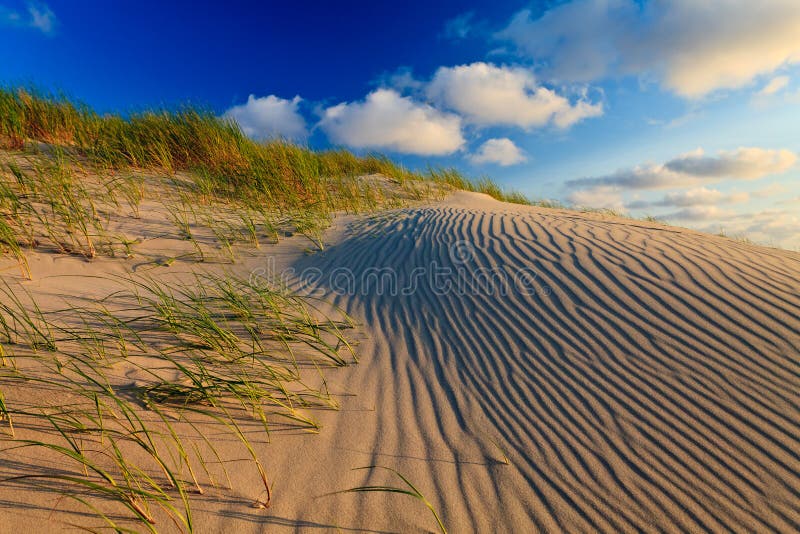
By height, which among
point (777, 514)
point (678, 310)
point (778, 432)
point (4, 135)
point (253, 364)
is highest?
point (4, 135)

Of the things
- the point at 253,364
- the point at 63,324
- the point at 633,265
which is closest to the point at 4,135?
the point at 63,324

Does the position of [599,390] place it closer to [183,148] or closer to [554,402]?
[554,402]

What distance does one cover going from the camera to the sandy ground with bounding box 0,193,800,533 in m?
1.79

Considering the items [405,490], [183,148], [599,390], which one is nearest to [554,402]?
[599,390]

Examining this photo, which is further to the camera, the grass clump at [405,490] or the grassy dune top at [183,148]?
the grassy dune top at [183,148]

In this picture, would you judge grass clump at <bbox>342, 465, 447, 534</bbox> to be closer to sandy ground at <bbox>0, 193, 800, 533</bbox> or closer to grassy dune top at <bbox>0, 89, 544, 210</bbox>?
sandy ground at <bbox>0, 193, 800, 533</bbox>

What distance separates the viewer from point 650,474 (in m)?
1.97

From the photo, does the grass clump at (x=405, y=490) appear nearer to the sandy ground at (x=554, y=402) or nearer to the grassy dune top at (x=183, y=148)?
the sandy ground at (x=554, y=402)

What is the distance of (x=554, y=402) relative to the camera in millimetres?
2424

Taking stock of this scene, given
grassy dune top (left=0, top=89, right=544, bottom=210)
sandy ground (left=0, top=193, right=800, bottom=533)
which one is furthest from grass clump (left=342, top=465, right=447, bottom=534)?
grassy dune top (left=0, top=89, right=544, bottom=210)

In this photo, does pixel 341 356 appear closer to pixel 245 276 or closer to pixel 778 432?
pixel 245 276

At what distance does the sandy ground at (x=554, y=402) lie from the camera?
5.87 feet

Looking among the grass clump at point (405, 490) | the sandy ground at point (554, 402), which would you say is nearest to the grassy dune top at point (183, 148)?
the sandy ground at point (554, 402)

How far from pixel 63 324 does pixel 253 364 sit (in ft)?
5.01
